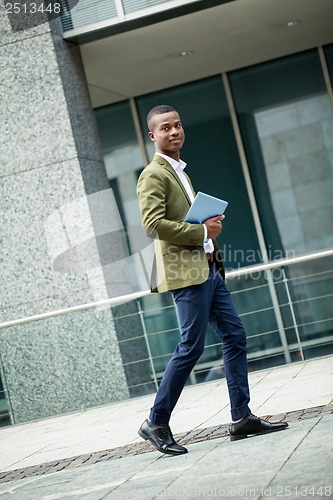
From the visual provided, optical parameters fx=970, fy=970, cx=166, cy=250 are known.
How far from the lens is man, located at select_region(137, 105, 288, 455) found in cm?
551

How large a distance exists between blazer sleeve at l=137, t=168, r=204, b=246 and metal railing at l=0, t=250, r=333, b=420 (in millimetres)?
3888

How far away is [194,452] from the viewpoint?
5.43m

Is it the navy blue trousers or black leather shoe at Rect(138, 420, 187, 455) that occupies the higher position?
the navy blue trousers

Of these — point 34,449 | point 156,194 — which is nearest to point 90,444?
point 34,449

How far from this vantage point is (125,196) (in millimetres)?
13148

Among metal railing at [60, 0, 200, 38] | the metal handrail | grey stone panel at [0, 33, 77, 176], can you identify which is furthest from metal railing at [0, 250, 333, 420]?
metal railing at [60, 0, 200, 38]

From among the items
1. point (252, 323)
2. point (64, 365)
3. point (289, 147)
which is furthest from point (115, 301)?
point (289, 147)

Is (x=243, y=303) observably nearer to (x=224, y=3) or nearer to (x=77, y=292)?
(x=77, y=292)

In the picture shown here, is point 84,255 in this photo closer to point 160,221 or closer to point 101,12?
point 101,12

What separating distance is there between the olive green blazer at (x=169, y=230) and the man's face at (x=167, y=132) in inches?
3.0

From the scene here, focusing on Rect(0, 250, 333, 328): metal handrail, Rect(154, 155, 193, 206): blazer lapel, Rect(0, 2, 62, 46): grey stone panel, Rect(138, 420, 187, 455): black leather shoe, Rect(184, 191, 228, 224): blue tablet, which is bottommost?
Rect(138, 420, 187, 455): black leather shoe

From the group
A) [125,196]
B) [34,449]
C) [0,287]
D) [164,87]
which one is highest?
[164,87]

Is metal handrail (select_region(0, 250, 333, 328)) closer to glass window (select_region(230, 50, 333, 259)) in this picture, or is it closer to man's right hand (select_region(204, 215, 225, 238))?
glass window (select_region(230, 50, 333, 259))

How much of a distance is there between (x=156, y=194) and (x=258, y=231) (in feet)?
24.2
